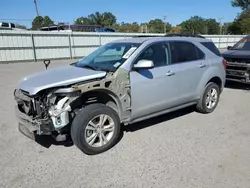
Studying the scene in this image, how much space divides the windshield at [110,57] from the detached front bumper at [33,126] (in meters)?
1.29

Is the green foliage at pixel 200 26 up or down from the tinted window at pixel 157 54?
up

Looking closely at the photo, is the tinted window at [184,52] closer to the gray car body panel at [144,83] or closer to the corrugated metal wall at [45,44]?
the gray car body panel at [144,83]

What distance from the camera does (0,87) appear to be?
8391 millimetres

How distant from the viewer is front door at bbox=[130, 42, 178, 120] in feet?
12.7

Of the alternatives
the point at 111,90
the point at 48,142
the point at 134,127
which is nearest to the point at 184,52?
the point at 134,127

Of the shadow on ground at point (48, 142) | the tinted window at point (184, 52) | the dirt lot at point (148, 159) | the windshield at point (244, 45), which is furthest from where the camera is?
the windshield at point (244, 45)

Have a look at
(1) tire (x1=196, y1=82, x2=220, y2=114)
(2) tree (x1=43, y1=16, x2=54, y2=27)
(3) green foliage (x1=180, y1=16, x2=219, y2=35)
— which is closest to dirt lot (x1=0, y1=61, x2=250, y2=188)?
(1) tire (x1=196, y1=82, x2=220, y2=114)

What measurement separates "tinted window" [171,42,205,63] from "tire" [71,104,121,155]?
5.89 ft

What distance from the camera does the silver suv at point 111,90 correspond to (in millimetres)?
3283

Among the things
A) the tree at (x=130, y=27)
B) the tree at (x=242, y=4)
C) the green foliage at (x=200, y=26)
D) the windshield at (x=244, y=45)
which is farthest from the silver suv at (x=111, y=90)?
the green foliage at (x=200, y=26)

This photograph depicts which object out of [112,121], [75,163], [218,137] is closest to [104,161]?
[75,163]

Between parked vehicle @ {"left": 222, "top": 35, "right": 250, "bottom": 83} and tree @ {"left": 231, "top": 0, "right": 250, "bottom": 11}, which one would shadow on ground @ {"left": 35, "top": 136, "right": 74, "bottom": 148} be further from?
tree @ {"left": 231, "top": 0, "right": 250, "bottom": 11}

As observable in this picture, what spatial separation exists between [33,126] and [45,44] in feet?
52.3

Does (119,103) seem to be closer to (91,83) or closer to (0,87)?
(91,83)
